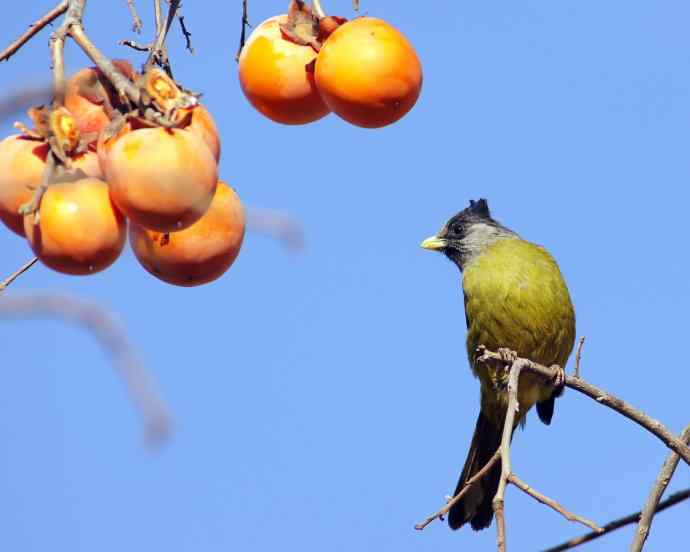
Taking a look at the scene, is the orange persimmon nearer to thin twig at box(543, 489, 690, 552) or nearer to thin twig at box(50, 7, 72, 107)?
thin twig at box(50, 7, 72, 107)

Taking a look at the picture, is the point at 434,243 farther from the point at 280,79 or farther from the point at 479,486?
the point at 280,79

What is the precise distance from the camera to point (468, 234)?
647cm

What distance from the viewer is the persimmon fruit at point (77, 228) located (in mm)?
1561

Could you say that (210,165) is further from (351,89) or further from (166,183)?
(351,89)

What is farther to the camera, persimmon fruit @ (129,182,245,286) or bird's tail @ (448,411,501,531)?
bird's tail @ (448,411,501,531)

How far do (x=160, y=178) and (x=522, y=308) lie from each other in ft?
13.5

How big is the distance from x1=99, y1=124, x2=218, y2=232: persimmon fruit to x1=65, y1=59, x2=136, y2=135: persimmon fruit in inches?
5.6

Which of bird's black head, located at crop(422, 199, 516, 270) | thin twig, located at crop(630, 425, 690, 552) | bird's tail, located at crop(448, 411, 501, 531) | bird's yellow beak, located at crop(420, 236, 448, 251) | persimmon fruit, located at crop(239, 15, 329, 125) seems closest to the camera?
persimmon fruit, located at crop(239, 15, 329, 125)

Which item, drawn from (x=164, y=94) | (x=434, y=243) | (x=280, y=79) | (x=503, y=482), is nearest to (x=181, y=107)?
(x=164, y=94)

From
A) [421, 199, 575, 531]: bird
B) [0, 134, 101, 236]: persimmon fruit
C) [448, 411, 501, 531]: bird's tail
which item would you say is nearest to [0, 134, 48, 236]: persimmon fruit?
[0, 134, 101, 236]: persimmon fruit

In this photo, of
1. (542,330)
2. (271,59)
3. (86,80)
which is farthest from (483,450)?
(86,80)

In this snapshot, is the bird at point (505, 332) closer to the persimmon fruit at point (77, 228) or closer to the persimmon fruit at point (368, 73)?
the persimmon fruit at point (368, 73)

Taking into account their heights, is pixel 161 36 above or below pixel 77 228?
above

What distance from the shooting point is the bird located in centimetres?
542
